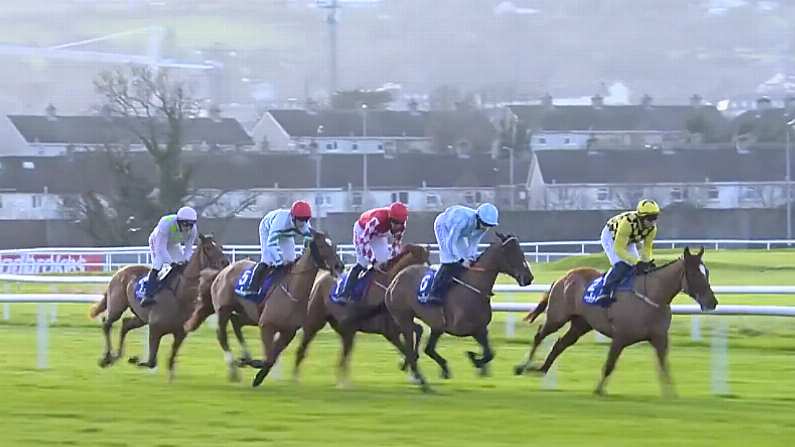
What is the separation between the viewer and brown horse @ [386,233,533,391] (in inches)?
461

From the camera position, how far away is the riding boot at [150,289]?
44.1ft

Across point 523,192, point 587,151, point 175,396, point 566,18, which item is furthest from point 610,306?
point 566,18

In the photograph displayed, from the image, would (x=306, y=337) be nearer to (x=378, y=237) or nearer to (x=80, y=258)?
(x=378, y=237)

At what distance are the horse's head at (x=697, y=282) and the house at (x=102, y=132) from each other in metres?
30.5

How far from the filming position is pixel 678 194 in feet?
153

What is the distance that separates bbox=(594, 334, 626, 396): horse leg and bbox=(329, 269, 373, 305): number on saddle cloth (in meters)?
2.01

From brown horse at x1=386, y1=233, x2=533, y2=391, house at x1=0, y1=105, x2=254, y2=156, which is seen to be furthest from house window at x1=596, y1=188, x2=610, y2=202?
brown horse at x1=386, y1=233, x2=533, y2=391

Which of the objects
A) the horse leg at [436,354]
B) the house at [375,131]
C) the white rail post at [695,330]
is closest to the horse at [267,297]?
the horse leg at [436,354]

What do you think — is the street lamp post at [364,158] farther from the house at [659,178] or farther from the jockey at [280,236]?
the jockey at [280,236]

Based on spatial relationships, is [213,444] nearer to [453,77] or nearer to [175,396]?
[175,396]

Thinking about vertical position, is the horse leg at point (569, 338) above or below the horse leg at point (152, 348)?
above

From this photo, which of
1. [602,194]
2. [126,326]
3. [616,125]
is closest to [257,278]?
[126,326]

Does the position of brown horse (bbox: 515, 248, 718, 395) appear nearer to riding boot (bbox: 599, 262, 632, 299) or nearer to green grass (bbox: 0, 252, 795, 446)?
riding boot (bbox: 599, 262, 632, 299)

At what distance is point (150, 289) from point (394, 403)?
11.5 ft
